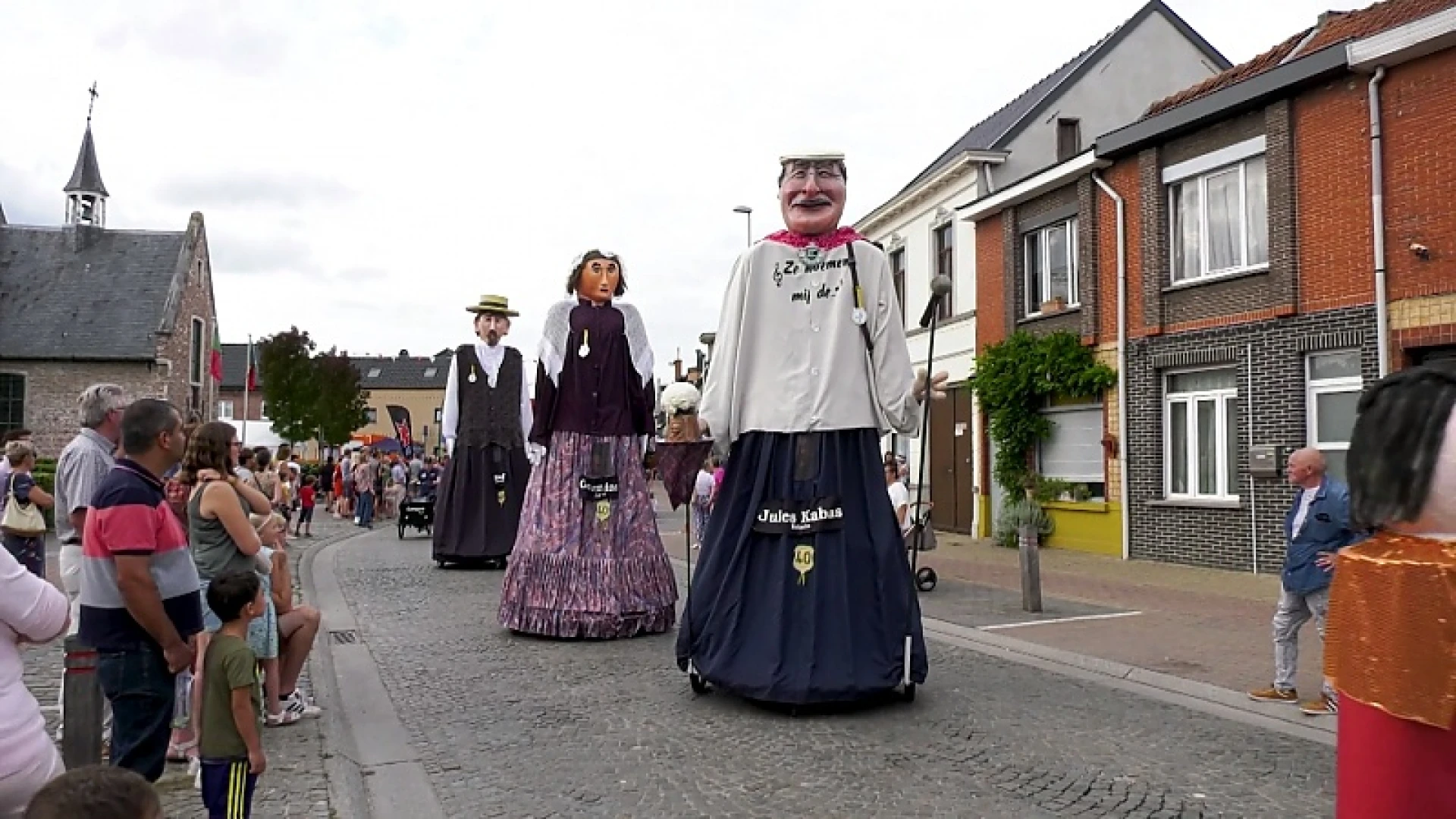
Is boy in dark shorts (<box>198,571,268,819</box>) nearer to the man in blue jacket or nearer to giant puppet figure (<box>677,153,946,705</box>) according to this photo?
giant puppet figure (<box>677,153,946,705</box>)

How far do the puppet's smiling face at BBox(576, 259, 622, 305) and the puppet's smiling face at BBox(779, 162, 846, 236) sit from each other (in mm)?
2557

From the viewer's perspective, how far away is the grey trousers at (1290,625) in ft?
20.7

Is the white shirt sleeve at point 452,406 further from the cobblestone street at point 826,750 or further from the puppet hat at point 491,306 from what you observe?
the cobblestone street at point 826,750

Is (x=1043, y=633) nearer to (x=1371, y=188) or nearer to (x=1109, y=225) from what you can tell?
(x=1371, y=188)

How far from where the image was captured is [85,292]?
3644cm

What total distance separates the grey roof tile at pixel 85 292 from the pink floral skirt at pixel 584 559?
31952 mm

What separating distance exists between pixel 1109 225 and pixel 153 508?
1486 cm

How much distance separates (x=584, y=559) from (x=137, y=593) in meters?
4.31

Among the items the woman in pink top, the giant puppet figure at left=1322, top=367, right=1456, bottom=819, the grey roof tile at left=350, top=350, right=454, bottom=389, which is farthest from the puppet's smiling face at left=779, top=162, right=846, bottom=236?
the grey roof tile at left=350, top=350, right=454, bottom=389

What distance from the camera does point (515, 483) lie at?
13391 millimetres

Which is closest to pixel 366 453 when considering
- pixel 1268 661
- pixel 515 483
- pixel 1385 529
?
pixel 515 483

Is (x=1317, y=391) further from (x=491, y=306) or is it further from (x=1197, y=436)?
(x=491, y=306)

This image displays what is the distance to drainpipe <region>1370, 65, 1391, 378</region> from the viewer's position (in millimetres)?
11820

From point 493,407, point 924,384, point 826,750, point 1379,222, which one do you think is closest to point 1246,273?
point 1379,222
